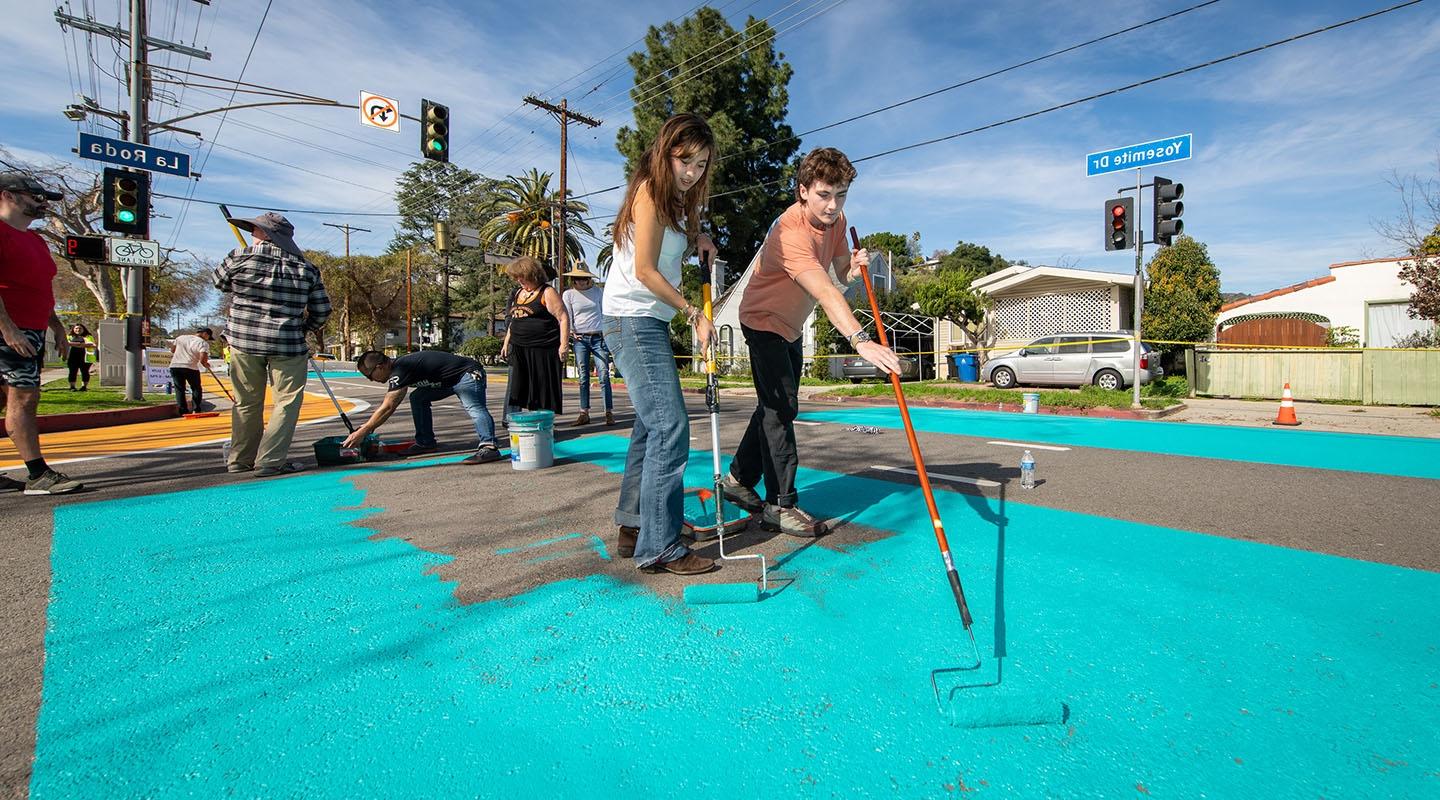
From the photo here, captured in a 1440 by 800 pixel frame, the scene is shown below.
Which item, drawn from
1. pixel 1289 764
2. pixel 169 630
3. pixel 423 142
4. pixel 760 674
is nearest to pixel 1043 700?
pixel 1289 764

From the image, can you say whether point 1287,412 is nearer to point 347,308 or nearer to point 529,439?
point 529,439

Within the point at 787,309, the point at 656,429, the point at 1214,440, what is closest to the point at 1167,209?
the point at 1214,440

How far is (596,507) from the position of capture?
12.8 feet

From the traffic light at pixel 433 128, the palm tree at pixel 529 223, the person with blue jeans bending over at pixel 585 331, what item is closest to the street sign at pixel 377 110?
the traffic light at pixel 433 128

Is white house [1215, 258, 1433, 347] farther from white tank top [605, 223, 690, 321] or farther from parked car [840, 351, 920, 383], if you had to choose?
white tank top [605, 223, 690, 321]

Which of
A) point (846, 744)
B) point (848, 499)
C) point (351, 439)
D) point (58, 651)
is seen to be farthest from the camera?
point (351, 439)

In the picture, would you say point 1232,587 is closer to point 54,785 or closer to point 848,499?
point 848,499

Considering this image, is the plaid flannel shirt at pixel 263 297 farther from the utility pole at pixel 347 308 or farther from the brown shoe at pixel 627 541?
the utility pole at pixel 347 308

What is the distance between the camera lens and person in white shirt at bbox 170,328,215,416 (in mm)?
9945

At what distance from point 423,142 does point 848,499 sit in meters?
13.1

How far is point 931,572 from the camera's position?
9.04 feet

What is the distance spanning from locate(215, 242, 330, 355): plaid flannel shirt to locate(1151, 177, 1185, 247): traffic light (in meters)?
→ 11.8

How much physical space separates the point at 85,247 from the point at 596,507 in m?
11.9

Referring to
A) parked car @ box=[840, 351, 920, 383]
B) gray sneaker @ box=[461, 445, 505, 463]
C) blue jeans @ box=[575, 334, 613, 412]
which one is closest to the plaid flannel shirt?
gray sneaker @ box=[461, 445, 505, 463]
